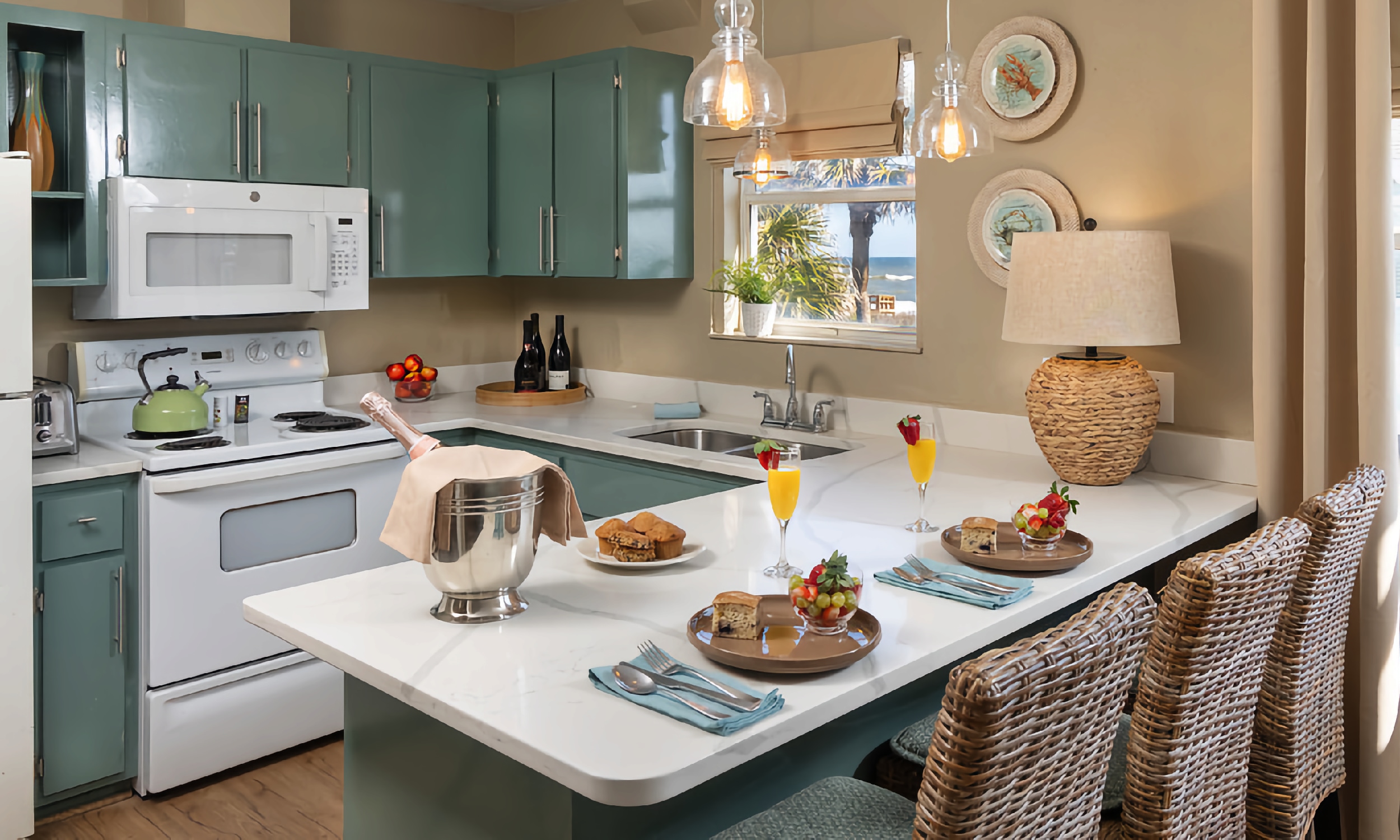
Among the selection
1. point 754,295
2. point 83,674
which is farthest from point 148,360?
point 754,295

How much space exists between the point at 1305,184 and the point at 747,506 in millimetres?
1425

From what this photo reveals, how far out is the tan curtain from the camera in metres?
2.29

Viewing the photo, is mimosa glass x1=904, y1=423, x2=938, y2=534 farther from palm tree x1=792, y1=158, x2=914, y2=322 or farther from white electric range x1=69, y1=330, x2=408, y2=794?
white electric range x1=69, y1=330, x2=408, y2=794

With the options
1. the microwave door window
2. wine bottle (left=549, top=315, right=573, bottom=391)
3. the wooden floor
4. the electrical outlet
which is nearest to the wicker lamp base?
the electrical outlet

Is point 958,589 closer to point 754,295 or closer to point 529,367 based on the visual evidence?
point 754,295

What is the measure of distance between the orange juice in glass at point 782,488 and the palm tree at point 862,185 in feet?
5.80

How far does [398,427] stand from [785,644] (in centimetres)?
67

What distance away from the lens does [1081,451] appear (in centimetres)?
263

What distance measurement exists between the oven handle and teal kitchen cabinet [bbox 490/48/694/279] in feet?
3.21

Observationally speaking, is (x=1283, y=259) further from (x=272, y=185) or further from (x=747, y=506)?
(x=272, y=185)

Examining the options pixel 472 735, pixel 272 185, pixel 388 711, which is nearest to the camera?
pixel 472 735

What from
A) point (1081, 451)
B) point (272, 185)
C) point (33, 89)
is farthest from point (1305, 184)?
point (33, 89)

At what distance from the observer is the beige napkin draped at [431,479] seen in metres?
1.52

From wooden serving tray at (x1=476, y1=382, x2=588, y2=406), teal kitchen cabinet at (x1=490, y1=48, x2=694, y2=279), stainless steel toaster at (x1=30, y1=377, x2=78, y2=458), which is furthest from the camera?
wooden serving tray at (x1=476, y1=382, x2=588, y2=406)
